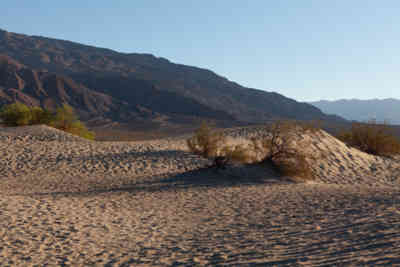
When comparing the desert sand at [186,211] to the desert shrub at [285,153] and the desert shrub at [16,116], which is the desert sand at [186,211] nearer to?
the desert shrub at [285,153]

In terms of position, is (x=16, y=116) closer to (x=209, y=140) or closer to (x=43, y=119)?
(x=43, y=119)

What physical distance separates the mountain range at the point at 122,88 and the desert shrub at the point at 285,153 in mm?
61417

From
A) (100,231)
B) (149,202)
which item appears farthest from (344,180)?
(100,231)

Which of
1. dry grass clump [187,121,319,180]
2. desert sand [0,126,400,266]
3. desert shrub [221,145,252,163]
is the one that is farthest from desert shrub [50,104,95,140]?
desert shrub [221,145,252,163]

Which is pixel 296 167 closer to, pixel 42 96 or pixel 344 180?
pixel 344 180

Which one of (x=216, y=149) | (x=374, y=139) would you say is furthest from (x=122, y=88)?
(x=216, y=149)

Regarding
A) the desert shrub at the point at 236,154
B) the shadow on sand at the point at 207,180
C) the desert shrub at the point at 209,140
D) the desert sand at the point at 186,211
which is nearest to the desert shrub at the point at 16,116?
the desert sand at the point at 186,211

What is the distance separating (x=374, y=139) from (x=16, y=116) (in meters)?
22.9

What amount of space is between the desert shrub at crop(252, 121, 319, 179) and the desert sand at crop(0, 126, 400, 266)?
0.45 metres

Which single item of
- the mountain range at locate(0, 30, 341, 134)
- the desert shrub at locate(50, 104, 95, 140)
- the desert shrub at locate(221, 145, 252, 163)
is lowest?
the desert shrub at locate(221, 145, 252, 163)

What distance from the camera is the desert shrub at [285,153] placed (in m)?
12.5

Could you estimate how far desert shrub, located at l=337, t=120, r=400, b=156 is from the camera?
18406 millimetres

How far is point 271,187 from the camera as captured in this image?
11.0m

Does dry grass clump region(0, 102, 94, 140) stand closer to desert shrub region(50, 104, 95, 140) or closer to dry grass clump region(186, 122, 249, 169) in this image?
desert shrub region(50, 104, 95, 140)
